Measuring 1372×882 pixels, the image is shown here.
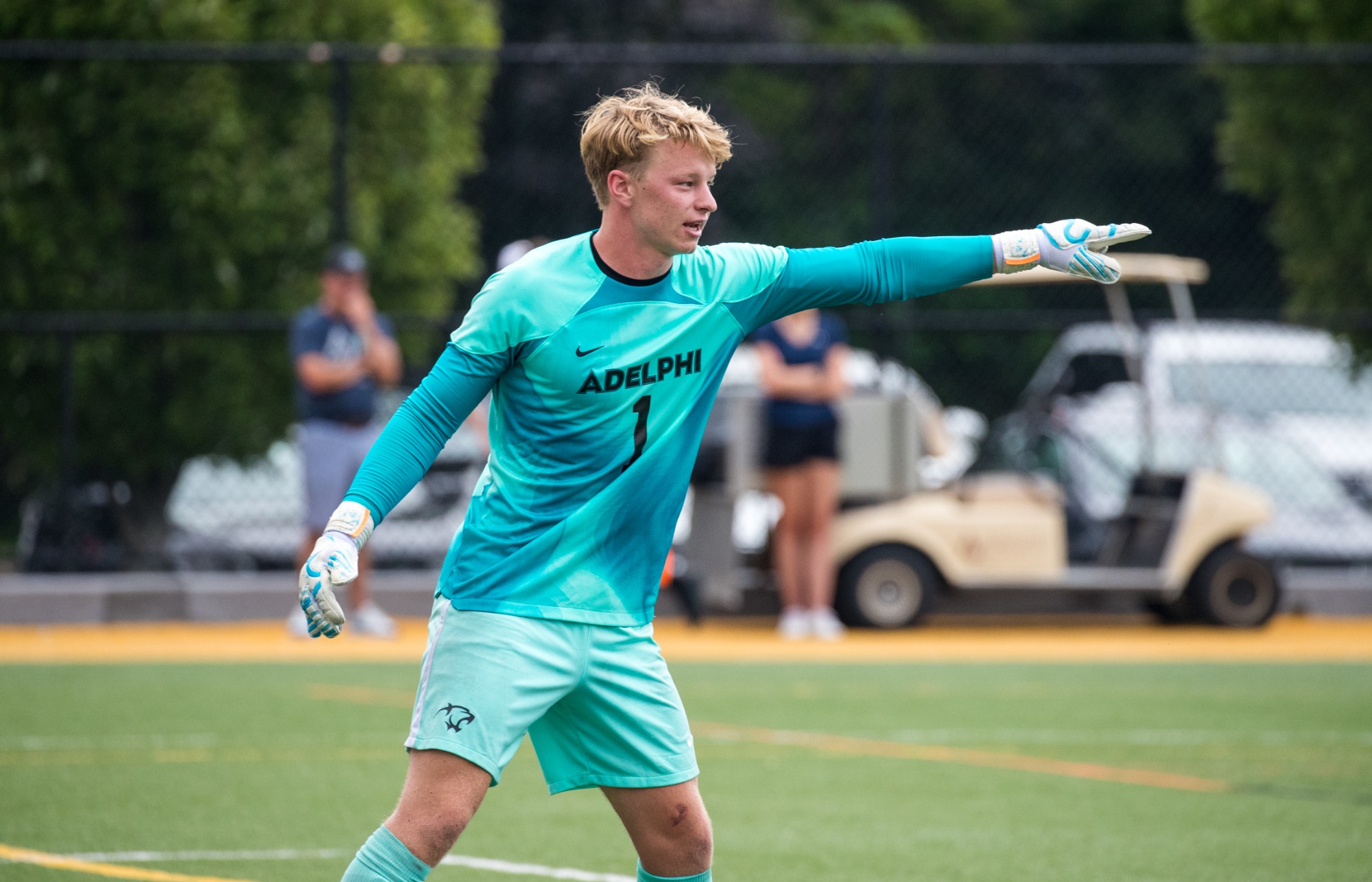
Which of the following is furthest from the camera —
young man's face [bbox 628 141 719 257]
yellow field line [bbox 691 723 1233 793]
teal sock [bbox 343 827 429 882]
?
yellow field line [bbox 691 723 1233 793]

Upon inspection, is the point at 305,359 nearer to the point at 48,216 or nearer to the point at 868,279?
the point at 48,216

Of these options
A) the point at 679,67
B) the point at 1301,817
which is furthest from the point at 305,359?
the point at 679,67

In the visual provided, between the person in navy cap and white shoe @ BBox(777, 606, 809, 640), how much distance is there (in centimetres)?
254

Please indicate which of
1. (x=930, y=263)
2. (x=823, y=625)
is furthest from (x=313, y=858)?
(x=823, y=625)

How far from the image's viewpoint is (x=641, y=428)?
3.79 meters

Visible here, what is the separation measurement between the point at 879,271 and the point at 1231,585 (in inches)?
359

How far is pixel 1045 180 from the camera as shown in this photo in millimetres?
22266

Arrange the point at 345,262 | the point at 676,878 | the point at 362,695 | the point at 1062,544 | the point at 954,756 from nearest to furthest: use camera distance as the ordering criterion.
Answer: the point at 676,878, the point at 954,756, the point at 362,695, the point at 345,262, the point at 1062,544

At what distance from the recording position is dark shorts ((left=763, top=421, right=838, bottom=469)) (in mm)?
11641

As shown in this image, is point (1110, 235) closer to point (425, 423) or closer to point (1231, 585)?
point (425, 423)

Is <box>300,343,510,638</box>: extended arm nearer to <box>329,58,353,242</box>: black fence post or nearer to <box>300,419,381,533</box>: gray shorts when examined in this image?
<box>300,419,381,533</box>: gray shorts

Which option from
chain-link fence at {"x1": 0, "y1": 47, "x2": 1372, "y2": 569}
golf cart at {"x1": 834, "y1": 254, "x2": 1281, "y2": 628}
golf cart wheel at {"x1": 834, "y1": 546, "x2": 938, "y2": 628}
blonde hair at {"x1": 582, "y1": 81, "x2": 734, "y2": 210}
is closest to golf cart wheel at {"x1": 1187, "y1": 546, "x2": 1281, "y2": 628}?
golf cart at {"x1": 834, "y1": 254, "x2": 1281, "y2": 628}

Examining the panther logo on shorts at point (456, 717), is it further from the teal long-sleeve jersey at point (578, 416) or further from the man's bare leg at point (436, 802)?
the teal long-sleeve jersey at point (578, 416)

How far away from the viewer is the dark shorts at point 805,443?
38.2ft
